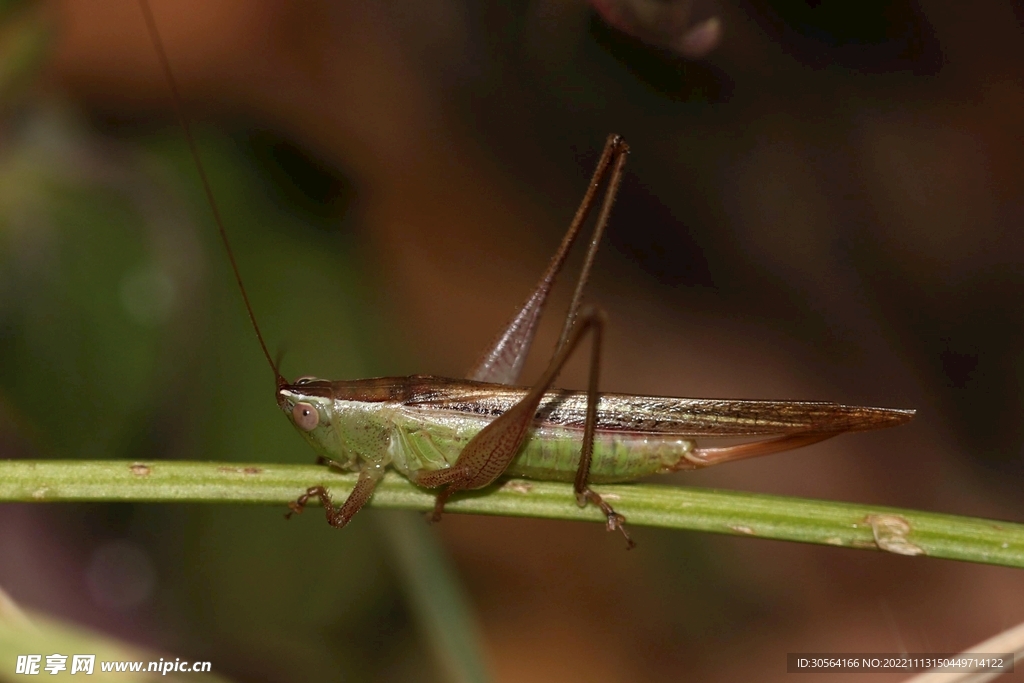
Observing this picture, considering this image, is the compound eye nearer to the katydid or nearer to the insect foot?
the katydid

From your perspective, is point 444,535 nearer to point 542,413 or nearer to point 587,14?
point 542,413

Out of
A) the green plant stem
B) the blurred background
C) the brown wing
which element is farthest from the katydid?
the blurred background

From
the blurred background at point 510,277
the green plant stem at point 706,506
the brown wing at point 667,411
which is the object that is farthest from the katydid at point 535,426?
the blurred background at point 510,277

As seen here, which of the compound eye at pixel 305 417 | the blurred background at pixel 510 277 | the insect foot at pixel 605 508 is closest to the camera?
the insect foot at pixel 605 508

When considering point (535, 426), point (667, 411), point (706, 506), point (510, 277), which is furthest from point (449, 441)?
point (510, 277)

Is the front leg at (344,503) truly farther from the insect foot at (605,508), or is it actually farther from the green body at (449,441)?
the insect foot at (605,508)

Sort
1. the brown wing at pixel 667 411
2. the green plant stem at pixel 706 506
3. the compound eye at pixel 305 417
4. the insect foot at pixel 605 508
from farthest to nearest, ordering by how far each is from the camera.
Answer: the compound eye at pixel 305 417
the brown wing at pixel 667 411
the insect foot at pixel 605 508
the green plant stem at pixel 706 506
